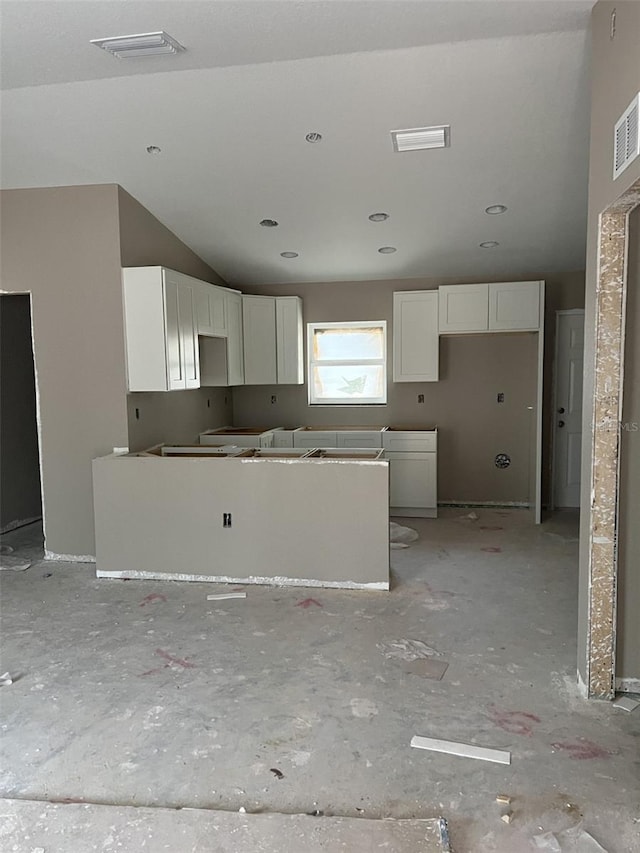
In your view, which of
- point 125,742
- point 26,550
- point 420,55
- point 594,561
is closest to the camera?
point 125,742

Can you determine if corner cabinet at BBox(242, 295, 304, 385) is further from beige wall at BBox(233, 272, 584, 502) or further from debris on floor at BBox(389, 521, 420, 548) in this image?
debris on floor at BBox(389, 521, 420, 548)

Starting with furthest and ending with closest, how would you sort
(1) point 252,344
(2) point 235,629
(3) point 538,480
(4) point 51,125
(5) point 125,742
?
(1) point 252,344
(3) point 538,480
(4) point 51,125
(2) point 235,629
(5) point 125,742

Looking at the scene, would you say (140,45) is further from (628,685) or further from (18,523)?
(18,523)

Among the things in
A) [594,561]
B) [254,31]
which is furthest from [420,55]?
[594,561]

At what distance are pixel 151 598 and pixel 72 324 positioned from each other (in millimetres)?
2167

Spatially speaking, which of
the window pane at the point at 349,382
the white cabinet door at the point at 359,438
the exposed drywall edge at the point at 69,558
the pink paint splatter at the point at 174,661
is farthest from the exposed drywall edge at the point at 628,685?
the window pane at the point at 349,382

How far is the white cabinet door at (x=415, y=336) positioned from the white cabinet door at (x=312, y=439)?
3.05 feet

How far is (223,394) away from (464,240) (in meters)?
2.97

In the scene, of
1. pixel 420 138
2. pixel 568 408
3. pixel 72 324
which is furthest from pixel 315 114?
pixel 568 408

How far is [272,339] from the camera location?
597 centimetres

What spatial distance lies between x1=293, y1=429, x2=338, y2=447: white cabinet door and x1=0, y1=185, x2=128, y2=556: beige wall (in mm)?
1964

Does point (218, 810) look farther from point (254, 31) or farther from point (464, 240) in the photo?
point (464, 240)

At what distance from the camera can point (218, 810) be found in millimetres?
1944

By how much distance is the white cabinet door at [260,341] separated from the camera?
593cm
